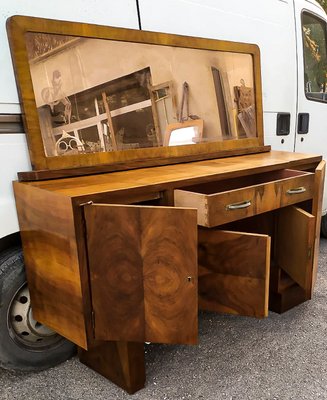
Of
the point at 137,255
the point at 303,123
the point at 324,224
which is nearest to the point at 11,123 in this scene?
the point at 137,255

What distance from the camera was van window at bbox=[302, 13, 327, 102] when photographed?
2514 millimetres

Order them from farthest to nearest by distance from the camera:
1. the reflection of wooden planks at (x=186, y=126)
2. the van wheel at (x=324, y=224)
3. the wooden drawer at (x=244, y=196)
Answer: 1. the van wheel at (x=324, y=224)
2. the reflection of wooden planks at (x=186, y=126)
3. the wooden drawer at (x=244, y=196)

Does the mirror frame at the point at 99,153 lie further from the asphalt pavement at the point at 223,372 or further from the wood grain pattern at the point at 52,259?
the asphalt pavement at the point at 223,372

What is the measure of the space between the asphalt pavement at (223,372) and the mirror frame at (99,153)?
875mm

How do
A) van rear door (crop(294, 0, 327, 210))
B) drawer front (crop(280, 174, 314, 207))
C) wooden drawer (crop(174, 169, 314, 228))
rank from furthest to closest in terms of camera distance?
van rear door (crop(294, 0, 327, 210))
drawer front (crop(280, 174, 314, 207))
wooden drawer (crop(174, 169, 314, 228))

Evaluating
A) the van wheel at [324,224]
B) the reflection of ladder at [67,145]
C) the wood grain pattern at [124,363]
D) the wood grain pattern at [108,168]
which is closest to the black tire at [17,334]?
the wood grain pattern at [124,363]

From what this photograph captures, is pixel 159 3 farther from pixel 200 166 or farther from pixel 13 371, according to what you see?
pixel 13 371

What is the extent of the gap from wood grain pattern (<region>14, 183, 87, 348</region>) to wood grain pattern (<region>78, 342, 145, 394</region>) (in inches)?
7.5

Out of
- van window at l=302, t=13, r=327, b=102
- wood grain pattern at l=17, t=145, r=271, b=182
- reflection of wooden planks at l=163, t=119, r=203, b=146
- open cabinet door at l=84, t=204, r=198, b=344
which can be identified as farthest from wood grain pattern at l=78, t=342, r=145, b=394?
van window at l=302, t=13, r=327, b=102

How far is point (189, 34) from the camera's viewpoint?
181 centimetres

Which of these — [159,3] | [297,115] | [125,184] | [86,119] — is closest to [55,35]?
[86,119]

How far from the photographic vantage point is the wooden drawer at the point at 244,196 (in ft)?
4.20

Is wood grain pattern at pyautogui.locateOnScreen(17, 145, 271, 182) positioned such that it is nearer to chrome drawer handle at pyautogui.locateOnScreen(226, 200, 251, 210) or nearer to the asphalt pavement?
chrome drawer handle at pyautogui.locateOnScreen(226, 200, 251, 210)

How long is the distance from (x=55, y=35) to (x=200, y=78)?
2.52 ft
